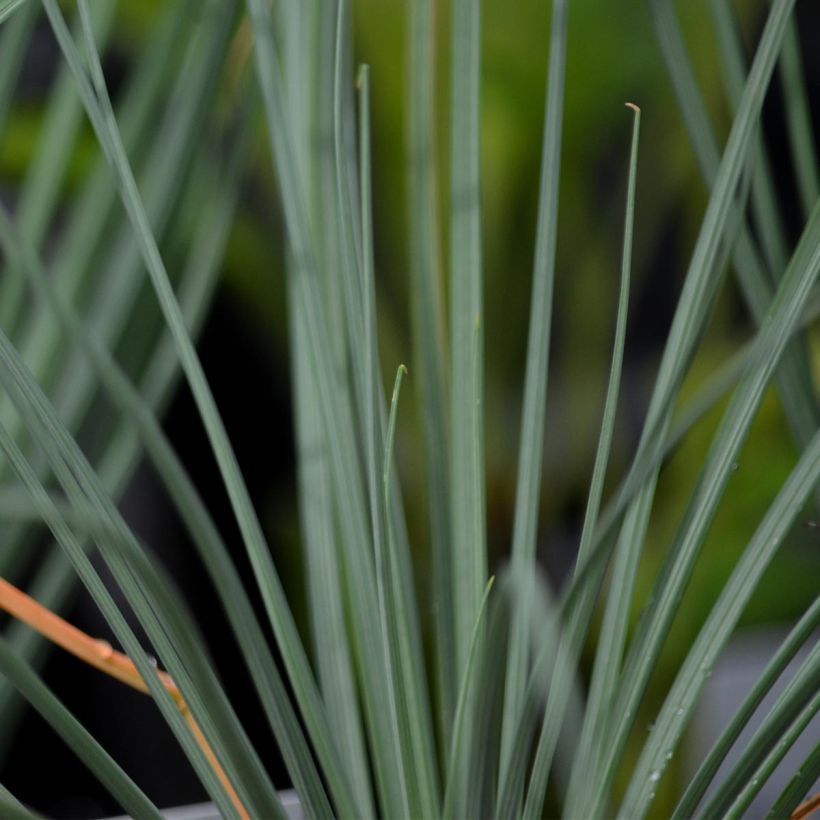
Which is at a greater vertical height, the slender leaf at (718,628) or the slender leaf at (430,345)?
the slender leaf at (430,345)

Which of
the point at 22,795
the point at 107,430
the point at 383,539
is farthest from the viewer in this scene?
the point at 22,795

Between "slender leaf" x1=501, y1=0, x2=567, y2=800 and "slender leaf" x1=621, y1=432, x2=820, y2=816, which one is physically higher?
"slender leaf" x1=501, y1=0, x2=567, y2=800

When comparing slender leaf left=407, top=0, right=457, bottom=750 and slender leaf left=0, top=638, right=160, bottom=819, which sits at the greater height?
slender leaf left=407, top=0, right=457, bottom=750

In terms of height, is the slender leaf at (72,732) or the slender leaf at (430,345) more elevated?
the slender leaf at (430,345)

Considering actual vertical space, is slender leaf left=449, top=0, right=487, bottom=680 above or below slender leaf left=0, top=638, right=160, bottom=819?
above

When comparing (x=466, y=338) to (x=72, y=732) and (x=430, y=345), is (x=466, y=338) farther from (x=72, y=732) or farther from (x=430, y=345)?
(x=72, y=732)

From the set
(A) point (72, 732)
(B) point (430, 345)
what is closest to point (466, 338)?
(B) point (430, 345)

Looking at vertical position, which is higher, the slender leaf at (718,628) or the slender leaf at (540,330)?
the slender leaf at (540,330)

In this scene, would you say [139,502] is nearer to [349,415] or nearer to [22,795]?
[22,795]

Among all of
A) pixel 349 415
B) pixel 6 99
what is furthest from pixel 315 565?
pixel 6 99
